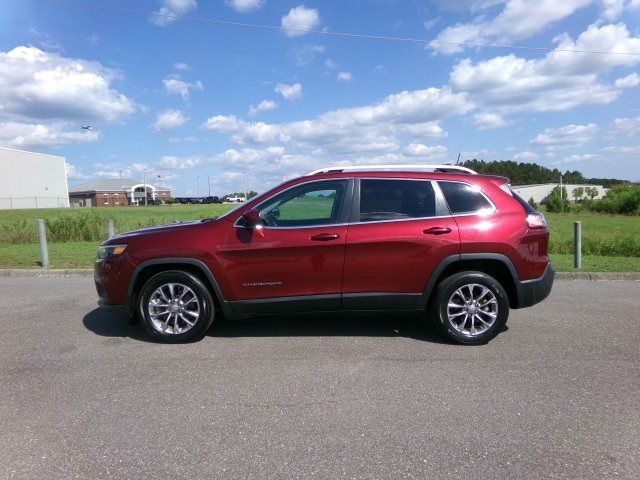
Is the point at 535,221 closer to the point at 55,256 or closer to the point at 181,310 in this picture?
the point at 181,310

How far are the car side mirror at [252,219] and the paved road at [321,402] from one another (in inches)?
49.9

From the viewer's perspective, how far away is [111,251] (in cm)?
512

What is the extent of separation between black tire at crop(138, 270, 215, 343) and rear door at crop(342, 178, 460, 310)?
1.47 m

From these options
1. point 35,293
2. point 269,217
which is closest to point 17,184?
point 35,293

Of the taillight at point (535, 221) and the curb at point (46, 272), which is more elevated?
the taillight at point (535, 221)

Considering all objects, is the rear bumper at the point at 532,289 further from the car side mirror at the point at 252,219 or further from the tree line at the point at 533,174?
the tree line at the point at 533,174

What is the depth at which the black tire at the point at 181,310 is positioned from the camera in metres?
4.98

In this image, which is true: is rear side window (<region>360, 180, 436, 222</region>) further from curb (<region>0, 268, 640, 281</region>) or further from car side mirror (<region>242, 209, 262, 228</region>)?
curb (<region>0, 268, 640, 281</region>)

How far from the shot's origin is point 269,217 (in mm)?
5051

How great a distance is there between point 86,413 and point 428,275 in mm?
3282

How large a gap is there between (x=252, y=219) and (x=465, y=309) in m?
2.39

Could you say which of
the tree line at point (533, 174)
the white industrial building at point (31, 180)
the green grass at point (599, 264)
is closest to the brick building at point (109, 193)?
the white industrial building at point (31, 180)

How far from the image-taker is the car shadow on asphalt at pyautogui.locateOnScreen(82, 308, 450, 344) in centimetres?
536

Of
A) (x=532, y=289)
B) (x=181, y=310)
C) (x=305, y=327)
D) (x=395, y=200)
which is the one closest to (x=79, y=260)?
(x=181, y=310)
